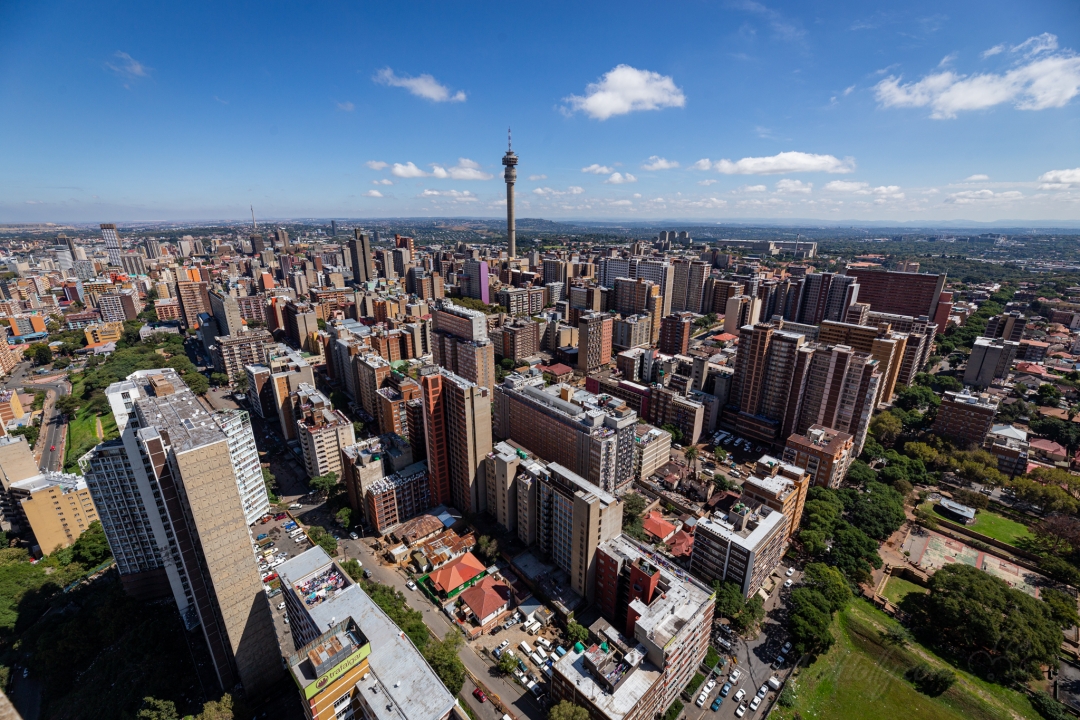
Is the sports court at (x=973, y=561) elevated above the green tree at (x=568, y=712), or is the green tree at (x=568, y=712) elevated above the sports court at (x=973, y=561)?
the green tree at (x=568, y=712)

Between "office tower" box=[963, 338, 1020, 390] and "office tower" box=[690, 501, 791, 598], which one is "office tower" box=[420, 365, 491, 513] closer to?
"office tower" box=[690, 501, 791, 598]

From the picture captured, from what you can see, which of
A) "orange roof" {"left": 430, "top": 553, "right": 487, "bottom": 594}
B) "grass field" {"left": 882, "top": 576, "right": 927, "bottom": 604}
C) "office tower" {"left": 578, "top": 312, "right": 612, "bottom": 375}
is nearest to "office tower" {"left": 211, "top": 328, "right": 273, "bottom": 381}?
"office tower" {"left": 578, "top": 312, "right": 612, "bottom": 375}

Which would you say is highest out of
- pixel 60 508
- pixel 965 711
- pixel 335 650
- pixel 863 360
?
pixel 863 360

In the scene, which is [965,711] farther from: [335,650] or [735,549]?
[335,650]

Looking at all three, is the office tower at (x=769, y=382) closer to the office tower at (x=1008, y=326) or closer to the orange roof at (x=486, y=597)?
the orange roof at (x=486, y=597)

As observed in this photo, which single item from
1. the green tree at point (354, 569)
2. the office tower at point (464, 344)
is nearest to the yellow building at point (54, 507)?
the green tree at point (354, 569)

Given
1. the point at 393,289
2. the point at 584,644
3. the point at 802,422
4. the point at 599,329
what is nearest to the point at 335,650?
the point at 584,644

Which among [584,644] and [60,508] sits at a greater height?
[60,508]

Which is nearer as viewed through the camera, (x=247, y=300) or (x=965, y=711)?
(x=965, y=711)
